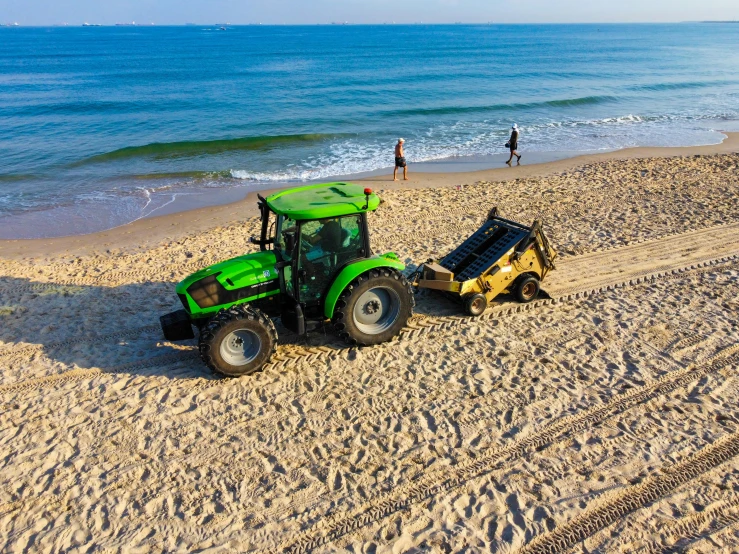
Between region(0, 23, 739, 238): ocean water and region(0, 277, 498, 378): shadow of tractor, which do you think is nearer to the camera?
region(0, 277, 498, 378): shadow of tractor

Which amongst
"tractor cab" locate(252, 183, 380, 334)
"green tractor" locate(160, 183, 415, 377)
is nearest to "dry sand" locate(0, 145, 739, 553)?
"green tractor" locate(160, 183, 415, 377)

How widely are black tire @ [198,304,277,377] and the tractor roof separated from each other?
47.9 inches

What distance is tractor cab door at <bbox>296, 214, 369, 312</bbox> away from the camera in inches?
249

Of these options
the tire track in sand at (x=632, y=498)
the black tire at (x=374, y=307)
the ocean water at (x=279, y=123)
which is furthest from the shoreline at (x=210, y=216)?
the tire track in sand at (x=632, y=498)

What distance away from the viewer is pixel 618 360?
21.7 feet

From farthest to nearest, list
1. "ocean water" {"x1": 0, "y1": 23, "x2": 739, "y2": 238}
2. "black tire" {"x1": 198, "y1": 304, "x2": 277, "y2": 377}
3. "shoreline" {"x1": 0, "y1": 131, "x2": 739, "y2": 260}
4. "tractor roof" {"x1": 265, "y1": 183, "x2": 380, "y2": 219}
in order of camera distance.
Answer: "ocean water" {"x1": 0, "y1": 23, "x2": 739, "y2": 238} → "shoreline" {"x1": 0, "y1": 131, "x2": 739, "y2": 260} → "tractor roof" {"x1": 265, "y1": 183, "x2": 380, "y2": 219} → "black tire" {"x1": 198, "y1": 304, "x2": 277, "y2": 377}

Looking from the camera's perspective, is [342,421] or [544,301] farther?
[544,301]

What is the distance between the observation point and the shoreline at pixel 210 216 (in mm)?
11359

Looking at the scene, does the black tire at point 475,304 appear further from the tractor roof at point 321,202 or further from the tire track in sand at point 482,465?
the tire track in sand at point 482,465

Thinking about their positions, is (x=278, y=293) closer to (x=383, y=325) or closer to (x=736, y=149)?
(x=383, y=325)

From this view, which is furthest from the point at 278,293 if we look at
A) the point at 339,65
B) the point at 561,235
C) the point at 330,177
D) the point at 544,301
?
the point at 339,65

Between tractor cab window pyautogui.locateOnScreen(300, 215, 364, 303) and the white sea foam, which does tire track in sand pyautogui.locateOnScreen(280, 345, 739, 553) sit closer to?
tractor cab window pyautogui.locateOnScreen(300, 215, 364, 303)

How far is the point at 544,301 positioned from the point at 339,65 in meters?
49.1

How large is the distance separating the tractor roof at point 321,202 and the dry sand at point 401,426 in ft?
5.91
